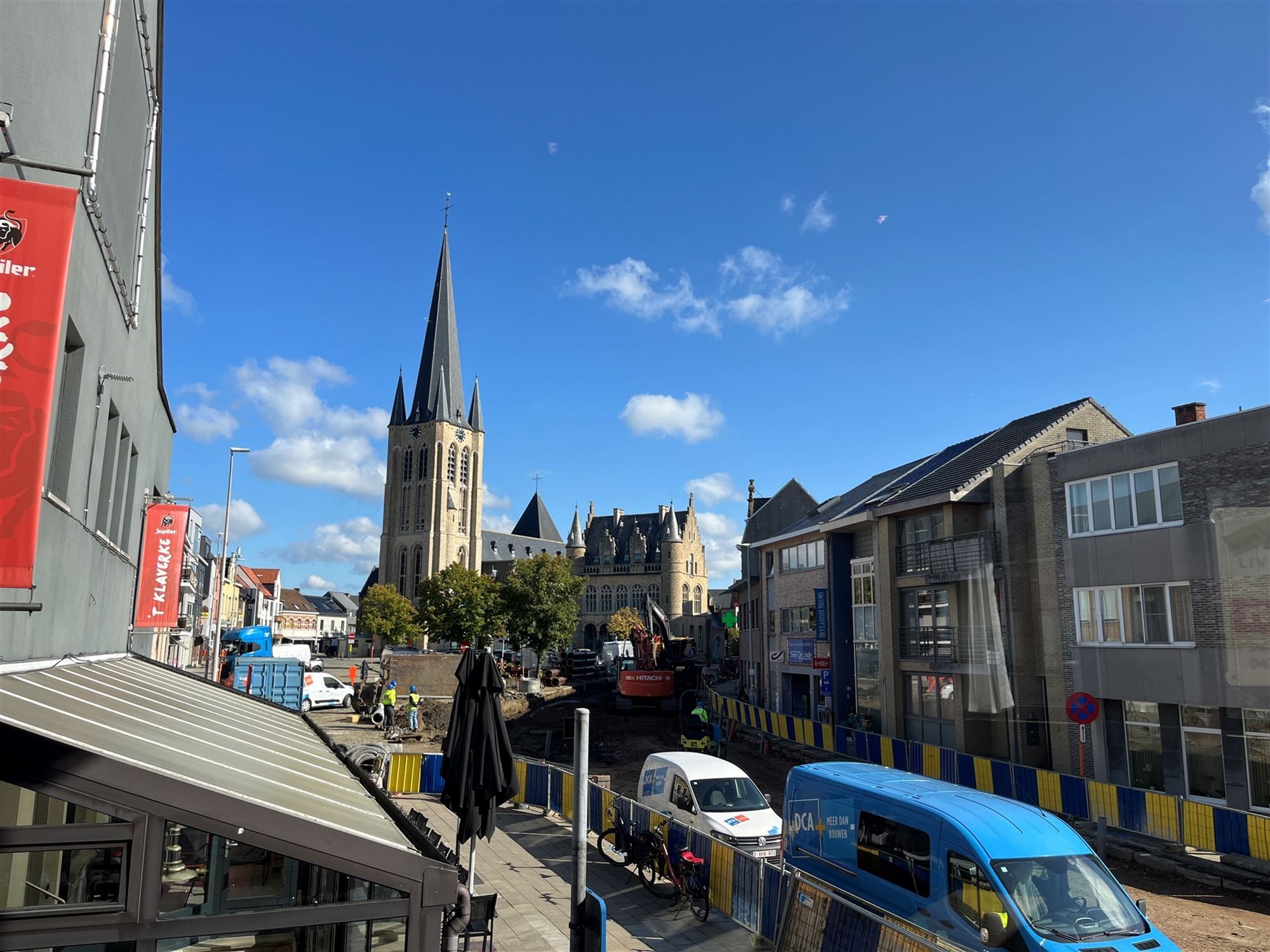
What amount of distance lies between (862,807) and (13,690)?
29.7 ft

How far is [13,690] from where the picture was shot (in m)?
5.43

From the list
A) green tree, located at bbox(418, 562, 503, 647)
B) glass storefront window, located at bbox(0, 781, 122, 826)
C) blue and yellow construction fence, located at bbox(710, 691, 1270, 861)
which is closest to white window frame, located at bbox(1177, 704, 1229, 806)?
blue and yellow construction fence, located at bbox(710, 691, 1270, 861)

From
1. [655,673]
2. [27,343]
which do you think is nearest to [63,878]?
[27,343]

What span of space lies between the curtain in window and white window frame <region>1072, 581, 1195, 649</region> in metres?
2.97

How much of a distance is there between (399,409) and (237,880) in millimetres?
112618

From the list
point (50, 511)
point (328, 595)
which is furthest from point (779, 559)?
point (328, 595)

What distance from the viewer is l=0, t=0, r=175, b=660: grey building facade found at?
667cm

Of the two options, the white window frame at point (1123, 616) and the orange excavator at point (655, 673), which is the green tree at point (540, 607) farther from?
the white window frame at point (1123, 616)

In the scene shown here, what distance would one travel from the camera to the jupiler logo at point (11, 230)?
5211mm

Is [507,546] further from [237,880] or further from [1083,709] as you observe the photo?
[237,880]

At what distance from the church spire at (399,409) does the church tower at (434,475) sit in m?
0.24

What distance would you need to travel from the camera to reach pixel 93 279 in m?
8.84

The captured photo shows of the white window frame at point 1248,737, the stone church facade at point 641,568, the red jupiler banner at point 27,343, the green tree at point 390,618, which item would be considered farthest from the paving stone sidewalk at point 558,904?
the stone church facade at point 641,568

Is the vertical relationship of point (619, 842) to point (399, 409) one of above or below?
below
